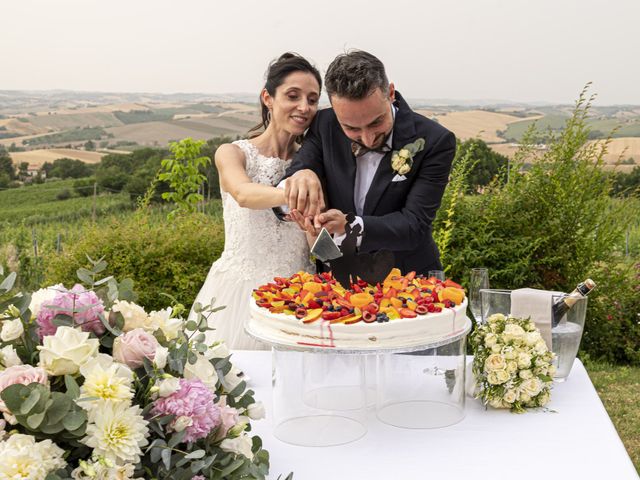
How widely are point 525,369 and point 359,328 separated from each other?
2.09ft

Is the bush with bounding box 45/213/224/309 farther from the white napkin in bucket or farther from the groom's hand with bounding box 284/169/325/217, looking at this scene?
the white napkin in bucket

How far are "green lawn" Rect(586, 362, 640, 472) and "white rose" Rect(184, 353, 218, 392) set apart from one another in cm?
444

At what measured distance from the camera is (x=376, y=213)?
3389 millimetres

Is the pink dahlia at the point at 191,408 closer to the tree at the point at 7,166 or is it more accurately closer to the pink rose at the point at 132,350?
the pink rose at the point at 132,350

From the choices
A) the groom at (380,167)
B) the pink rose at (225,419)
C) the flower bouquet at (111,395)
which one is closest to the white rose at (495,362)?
the groom at (380,167)

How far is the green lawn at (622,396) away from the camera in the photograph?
5772 millimetres

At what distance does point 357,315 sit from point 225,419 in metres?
0.68

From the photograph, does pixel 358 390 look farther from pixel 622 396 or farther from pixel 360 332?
pixel 622 396

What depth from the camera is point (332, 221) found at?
2947 millimetres

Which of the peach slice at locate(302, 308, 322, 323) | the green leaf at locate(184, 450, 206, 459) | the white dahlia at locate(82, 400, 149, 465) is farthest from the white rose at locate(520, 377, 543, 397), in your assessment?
the white dahlia at locate(82, 400, 149, 465)

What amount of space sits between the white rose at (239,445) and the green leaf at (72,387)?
0.41m

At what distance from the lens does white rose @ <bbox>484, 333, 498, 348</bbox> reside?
2502mm

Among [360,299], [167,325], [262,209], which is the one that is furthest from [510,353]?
[262,209]

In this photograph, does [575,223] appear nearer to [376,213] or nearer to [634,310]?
[634,310]
